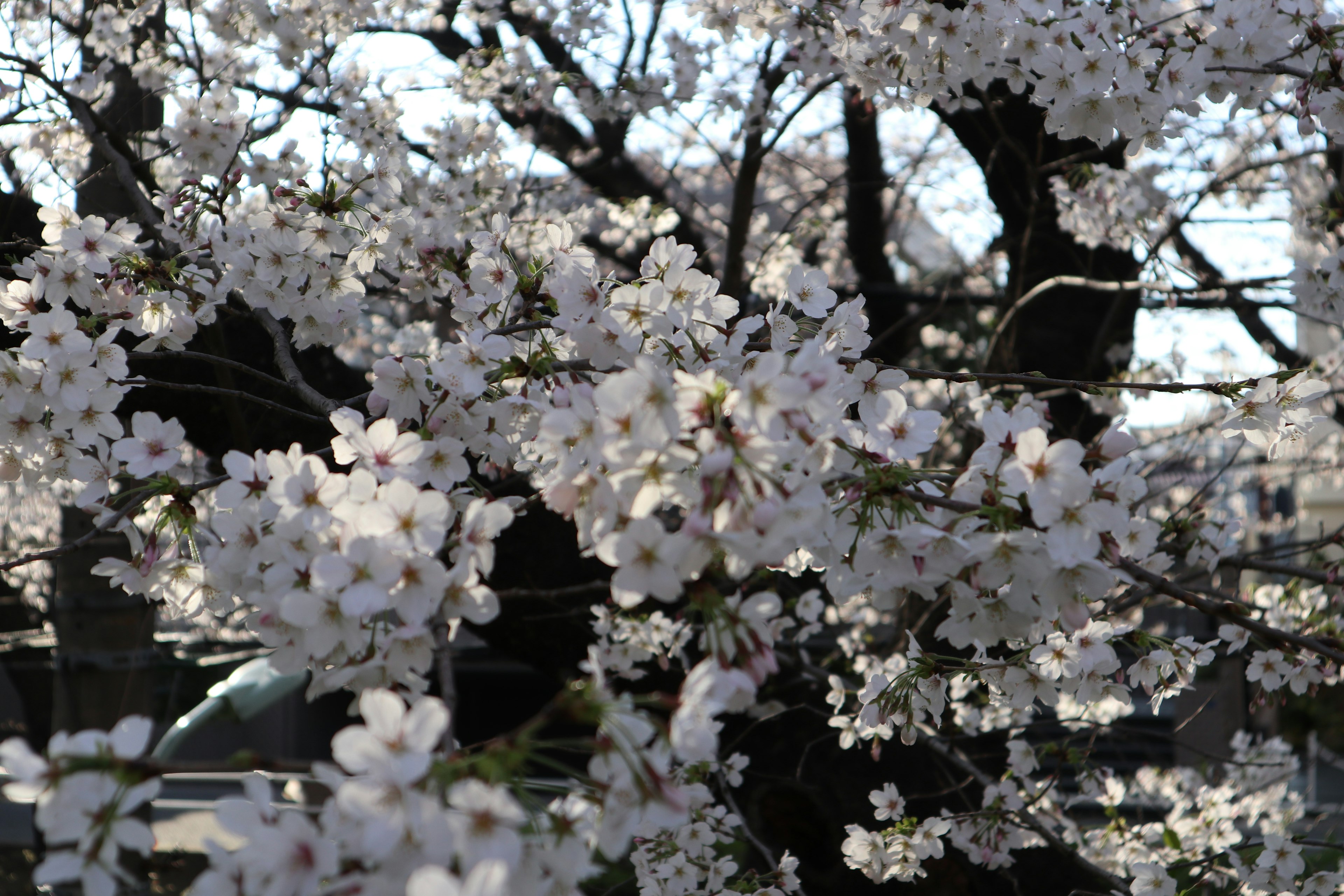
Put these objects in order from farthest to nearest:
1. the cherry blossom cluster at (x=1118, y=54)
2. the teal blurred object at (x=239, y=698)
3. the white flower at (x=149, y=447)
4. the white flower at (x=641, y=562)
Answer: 1. the teal blurred object at (x=239, y=698)
2. the cherry blossom cluster at (x=1118, y=54)
3. the white flower at (x=149, y=447)
4. the white flower at (x=641, y=562)

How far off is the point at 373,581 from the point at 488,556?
0.13 meters

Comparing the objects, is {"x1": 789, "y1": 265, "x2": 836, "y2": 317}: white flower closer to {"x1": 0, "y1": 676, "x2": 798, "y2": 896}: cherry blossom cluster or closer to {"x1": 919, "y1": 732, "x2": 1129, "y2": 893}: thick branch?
{"x1": 0, "y1": 676, "x2": 798, "y2": 896}: cherry blossom cluster

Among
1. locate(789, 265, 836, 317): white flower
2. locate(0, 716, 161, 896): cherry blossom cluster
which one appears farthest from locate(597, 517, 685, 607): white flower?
locate(789, 265, 836, 317): white flower

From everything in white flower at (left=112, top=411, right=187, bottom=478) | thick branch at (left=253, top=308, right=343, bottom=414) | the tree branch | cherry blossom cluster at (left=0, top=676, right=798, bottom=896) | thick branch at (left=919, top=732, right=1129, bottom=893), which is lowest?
thick branch at (left=919, top=732, right=1129, bottom=893)

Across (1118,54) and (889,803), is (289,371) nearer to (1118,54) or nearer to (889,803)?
(889,803)

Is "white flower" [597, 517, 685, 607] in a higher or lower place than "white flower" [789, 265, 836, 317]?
lower

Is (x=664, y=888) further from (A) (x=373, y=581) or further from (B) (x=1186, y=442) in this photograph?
(B) (x=1186, y=442)

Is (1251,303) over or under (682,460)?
over

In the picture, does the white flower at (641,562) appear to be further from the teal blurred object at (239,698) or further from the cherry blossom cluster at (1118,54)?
the teal blurred object at (239,698)

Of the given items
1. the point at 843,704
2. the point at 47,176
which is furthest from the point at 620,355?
the point at 47,176

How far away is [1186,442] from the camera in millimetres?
4051

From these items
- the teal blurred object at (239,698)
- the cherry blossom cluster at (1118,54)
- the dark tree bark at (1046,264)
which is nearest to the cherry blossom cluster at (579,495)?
the cherry blossom cluster at (1118,54)

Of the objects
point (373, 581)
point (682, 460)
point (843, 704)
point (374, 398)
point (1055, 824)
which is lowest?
point (1055, 824)

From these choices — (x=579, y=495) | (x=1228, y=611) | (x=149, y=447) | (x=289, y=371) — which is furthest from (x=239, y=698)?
(x=1228, y=611)
